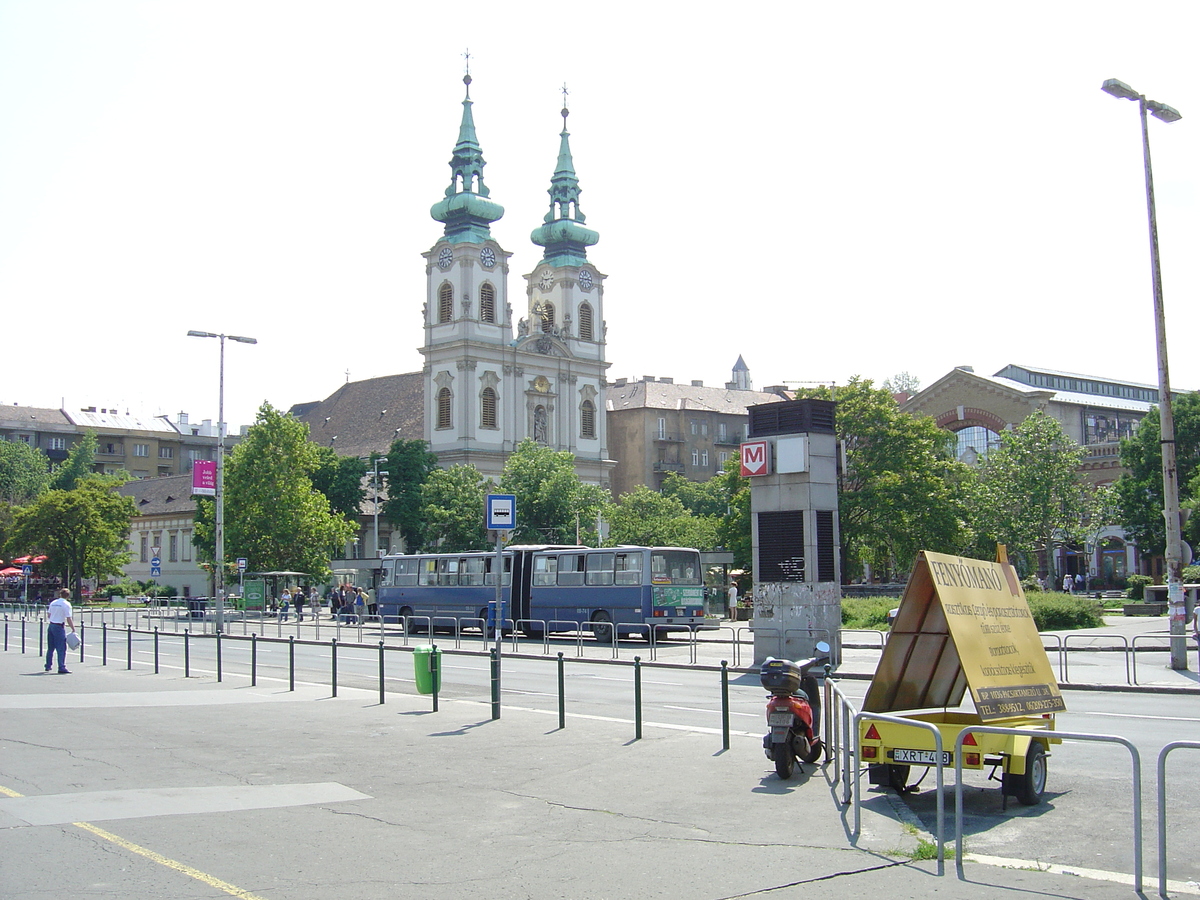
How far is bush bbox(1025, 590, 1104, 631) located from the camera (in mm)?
35406

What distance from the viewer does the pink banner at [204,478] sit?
145 ft

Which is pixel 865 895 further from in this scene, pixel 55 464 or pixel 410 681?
pixel 55 464

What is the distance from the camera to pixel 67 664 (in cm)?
2619

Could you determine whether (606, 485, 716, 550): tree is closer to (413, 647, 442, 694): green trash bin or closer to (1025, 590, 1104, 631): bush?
(1025, 590, 1104, 631): bush

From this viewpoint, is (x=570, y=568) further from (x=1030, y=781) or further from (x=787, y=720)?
(x=1030, y=781)

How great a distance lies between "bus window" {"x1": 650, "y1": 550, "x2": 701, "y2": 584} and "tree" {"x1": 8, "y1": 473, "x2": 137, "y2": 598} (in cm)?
4906

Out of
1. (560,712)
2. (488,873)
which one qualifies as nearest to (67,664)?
(560,712)

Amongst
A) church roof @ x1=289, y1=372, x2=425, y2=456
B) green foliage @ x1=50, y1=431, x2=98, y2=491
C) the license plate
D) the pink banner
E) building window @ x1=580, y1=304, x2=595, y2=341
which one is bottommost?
the license plate

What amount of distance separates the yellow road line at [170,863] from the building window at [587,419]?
91.3 metres

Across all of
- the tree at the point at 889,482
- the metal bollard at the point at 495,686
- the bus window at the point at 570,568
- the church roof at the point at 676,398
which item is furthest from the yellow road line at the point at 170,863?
the church roof at the point at 676,398

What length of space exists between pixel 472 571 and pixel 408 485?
158 ft

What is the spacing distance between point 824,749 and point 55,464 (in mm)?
129882

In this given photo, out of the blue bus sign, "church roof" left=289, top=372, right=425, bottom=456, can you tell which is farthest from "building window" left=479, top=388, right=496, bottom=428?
the blue bus sign

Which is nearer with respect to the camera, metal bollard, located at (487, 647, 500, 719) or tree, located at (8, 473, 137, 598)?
metal bollard, located at (487, 647, 500, 719)
